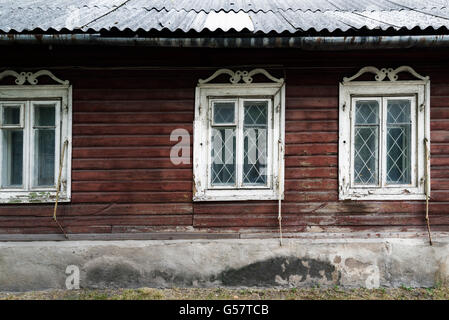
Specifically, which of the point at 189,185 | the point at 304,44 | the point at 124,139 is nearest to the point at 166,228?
the point at 189,185

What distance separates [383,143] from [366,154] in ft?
0.83

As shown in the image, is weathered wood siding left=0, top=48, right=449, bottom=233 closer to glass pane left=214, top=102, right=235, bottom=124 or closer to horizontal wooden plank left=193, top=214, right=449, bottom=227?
horizontal wooden plank left=193, top=214, right=449, bottom=227

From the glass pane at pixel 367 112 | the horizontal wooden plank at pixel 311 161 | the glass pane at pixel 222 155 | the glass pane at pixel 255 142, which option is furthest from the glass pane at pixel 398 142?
the glass pane at pixel 222 155

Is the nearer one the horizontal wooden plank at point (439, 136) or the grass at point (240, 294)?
the grass at point (240, 294)

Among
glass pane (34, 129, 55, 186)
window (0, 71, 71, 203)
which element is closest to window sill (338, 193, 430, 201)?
window (0, 71, 71, 203)

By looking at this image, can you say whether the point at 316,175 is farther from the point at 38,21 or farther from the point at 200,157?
the point at 38,21

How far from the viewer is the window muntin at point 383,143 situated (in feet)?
12.9

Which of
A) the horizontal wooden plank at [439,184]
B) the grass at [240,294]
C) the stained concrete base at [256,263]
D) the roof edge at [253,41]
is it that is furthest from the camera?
the horizontal wooden plank at [439,184]

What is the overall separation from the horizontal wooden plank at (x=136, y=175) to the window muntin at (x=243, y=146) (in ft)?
1.29

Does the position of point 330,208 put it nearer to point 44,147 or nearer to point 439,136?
point 439,136

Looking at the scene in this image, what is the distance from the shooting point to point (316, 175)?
3973 millimetres

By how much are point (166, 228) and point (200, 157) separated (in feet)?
3.50

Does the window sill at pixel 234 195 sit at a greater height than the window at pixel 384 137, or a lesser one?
lesser

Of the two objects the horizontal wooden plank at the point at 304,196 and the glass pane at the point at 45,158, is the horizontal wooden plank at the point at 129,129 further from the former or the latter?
the horizontal wooden plank at the point at 304,196
